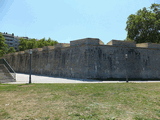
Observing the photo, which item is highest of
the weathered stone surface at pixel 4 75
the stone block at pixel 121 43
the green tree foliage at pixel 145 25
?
the green tree foliage at pixel 145 25

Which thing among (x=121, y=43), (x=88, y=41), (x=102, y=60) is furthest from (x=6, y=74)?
(x=121, y=43)

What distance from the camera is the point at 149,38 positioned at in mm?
31750

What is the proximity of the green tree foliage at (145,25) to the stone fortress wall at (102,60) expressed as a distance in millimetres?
7894

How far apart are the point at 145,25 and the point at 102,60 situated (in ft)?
55.3

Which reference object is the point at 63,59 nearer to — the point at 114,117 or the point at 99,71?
the point at 99,71

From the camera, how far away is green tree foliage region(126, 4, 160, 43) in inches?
1172

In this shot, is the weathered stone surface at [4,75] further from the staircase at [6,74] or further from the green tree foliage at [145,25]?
the green tree foliage at [145,25]

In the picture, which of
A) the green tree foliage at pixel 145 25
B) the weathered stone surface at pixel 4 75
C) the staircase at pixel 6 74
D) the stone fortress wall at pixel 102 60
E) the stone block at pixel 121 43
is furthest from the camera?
the green tree foliage at pixel 145 25

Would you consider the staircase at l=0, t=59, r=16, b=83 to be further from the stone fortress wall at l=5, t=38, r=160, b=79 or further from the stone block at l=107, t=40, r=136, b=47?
the stone block at l=107, t=40, r=136, b=47

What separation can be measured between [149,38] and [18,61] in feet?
113

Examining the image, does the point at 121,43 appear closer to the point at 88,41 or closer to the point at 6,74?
the point at 88,41

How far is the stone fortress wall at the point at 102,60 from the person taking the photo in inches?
790

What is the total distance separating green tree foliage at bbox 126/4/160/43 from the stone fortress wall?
7.89 metres

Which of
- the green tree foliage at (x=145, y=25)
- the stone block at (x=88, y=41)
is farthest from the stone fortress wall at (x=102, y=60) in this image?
the green tree foliage at (x=145, y=25)
